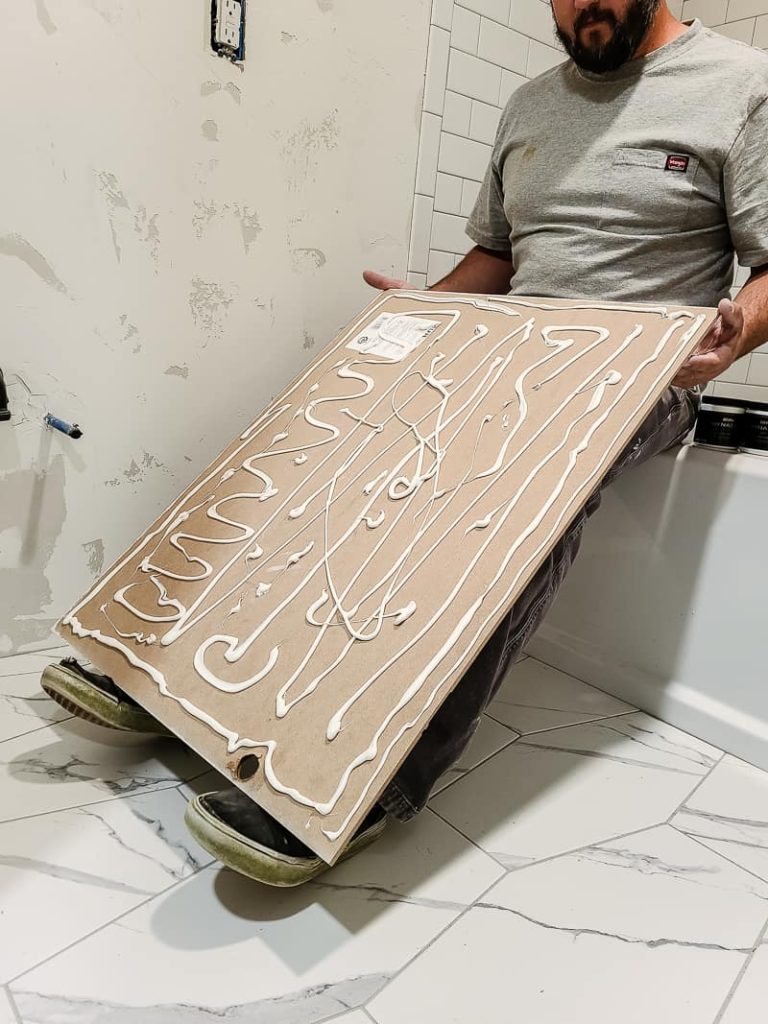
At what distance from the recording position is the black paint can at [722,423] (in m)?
1.11

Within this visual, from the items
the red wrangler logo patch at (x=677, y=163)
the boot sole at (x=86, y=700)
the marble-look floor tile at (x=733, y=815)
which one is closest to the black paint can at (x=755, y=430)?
the red wrangler logo patch at (x=677, y=163)

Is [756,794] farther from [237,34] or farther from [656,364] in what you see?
[237,34]

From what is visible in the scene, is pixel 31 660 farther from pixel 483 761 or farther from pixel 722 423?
pixel 722 423

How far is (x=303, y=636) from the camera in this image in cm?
77

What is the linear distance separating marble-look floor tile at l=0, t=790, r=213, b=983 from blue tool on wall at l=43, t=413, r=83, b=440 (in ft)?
1.81

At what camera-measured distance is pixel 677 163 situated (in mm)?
1063

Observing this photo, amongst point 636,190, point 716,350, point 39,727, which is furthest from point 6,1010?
point 636,190

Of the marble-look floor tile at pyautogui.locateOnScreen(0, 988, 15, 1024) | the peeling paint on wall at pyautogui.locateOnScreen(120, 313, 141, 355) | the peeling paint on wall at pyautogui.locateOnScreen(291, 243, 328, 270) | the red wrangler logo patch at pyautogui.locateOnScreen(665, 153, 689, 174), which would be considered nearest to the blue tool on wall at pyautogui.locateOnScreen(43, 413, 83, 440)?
the peeling paint on wall at pyautogui.locateOnScreen(120, 313, 141, 355)

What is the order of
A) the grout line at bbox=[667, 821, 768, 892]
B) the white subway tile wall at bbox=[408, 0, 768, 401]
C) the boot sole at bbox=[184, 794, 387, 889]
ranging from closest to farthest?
the boot sole at bbox=[184, 794, 387, 889], the grout line at bbox=[667, 821, 768, 892], the white subway tile wall at bbox=[408, 0, 768, 401]

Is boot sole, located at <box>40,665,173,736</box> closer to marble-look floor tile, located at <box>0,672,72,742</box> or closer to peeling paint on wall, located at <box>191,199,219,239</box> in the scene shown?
marble-look floor tile, located at <box>0,672,72,742</box>

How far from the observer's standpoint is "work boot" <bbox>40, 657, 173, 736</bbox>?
2.86 feet

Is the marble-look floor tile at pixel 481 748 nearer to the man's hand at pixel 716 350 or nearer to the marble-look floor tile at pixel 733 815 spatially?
the marble-look floor tile at pixel 733 815

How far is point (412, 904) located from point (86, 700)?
0.45 meters

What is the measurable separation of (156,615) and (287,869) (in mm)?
345
